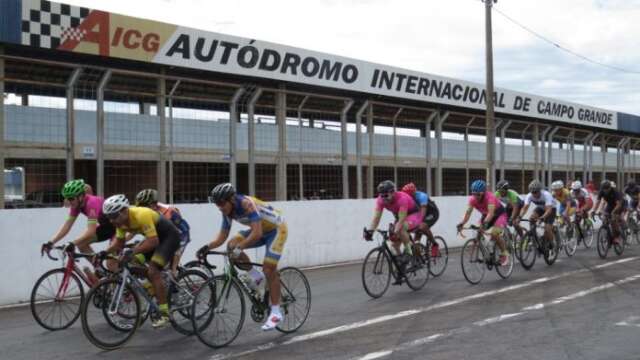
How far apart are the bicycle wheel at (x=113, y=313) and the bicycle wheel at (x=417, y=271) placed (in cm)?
431

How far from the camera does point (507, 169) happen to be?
25344 mm

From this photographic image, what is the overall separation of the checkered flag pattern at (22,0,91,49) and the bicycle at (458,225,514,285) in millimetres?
8101

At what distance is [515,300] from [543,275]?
2.70 metres

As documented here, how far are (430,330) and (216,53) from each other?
10.3m

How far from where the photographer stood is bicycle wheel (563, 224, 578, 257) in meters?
13.8

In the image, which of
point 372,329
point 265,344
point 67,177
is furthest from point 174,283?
point 67,177

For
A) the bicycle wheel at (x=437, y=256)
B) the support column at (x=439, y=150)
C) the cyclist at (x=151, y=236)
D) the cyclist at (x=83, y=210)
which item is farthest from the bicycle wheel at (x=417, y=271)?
the support column at (x=439, y=150)

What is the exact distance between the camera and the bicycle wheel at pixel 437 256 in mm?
10695

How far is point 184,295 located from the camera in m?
6.73

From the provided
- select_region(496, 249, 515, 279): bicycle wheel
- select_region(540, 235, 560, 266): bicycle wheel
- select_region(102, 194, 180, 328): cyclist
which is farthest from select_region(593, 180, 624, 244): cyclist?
select_region(102, 194, 180, 328): cyclist

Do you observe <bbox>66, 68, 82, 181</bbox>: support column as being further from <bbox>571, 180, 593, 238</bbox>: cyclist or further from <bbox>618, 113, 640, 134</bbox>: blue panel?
<bbox>618, 113, 640, 134</bbox>: blue panel

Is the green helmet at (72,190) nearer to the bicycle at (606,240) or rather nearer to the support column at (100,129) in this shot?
the support column at (100,129)

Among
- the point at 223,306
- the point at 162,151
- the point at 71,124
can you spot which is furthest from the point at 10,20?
the point at 223,306

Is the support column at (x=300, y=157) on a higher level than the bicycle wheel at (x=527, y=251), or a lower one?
higher
